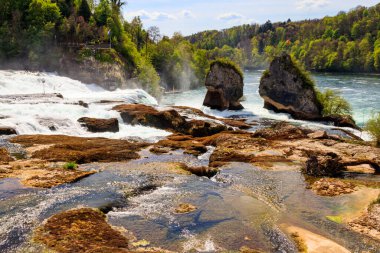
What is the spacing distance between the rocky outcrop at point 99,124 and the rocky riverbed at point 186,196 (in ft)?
20.4

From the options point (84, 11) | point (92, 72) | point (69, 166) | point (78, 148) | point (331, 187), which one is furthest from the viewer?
point (84, 11)

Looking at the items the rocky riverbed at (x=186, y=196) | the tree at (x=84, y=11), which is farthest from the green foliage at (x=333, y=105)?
the tree at (x=84, y=11)

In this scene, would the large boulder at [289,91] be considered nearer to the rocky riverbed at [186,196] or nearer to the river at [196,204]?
the rocky riverbed at [186,196]

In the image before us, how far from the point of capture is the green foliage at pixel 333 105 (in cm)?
6072

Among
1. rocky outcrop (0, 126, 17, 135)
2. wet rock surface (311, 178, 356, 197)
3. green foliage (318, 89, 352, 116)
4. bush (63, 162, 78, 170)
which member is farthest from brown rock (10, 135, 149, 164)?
green foliage (318, 89, 352, 116)

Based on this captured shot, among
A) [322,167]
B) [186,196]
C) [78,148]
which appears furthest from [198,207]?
[78,148]

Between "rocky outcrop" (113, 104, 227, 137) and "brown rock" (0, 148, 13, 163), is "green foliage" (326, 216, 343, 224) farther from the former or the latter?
"rocky outcrop" (113, 104, 227, 137)

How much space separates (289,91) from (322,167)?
42.7m

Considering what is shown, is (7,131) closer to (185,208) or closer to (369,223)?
(185,208)

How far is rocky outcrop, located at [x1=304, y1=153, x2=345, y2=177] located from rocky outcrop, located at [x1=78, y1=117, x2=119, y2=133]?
2262 cm

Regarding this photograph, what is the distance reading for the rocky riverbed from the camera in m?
14.7

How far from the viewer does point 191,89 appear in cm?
12388

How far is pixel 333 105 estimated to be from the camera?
6225cm

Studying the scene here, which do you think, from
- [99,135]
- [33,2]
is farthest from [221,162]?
[33,2]
